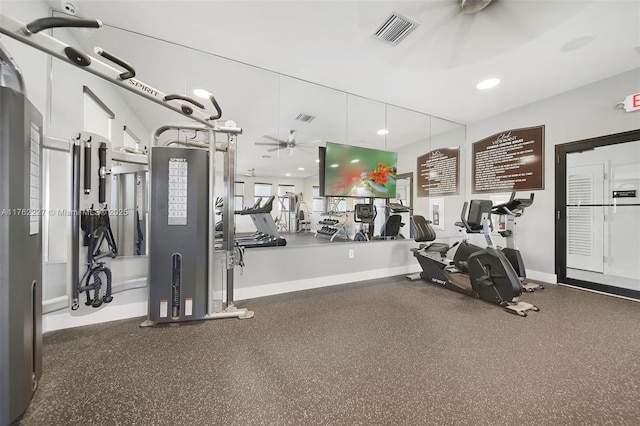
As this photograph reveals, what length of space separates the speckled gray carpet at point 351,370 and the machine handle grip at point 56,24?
6.29ft

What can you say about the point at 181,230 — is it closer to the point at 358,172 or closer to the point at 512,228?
the point at 358,172

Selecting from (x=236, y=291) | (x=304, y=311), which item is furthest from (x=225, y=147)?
(x=304, y=311)

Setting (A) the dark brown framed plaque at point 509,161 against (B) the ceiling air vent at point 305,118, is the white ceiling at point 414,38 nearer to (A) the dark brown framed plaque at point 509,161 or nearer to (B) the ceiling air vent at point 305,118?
(B) the ceiling air vent at point 305,118

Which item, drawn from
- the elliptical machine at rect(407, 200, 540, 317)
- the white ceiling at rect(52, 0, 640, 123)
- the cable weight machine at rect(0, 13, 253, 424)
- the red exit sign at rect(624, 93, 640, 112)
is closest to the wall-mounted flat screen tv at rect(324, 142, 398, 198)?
the elliptical machine at rect(407, 200, 540, 317)

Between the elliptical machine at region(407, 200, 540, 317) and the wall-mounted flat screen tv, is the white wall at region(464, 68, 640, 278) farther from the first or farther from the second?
the wall-mounted flat screen tv

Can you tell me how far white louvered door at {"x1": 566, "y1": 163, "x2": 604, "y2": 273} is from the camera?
3.20 m

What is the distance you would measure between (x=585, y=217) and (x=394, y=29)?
384 cm

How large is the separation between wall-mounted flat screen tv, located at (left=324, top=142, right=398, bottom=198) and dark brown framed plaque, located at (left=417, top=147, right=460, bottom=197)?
1.17 meters

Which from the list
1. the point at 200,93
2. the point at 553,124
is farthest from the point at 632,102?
the point at 200,93

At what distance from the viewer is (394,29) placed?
2.28 meters

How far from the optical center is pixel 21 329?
1087mm

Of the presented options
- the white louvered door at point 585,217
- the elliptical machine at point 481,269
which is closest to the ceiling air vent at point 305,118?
the elliptical machine at point 481,269

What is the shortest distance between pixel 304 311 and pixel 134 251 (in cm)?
196

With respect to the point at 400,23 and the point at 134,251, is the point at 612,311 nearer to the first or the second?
the point at 400,23
